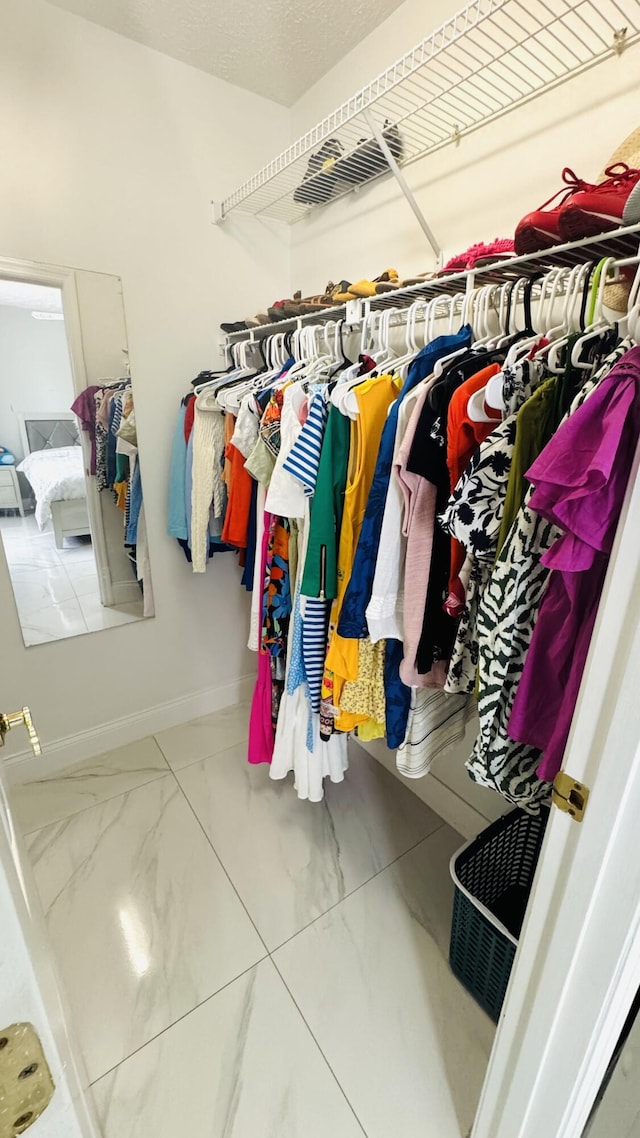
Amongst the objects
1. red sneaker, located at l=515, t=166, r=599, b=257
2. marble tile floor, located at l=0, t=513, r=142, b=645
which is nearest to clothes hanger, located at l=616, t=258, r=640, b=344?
red sneaker, located at l=515, t=166, r=599, b=257

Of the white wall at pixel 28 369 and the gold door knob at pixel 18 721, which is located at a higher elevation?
the white wall at pixel 28 369

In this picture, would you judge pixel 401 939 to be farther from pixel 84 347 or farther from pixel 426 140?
pixel 426 140

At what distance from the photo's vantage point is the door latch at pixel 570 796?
0.58 metres

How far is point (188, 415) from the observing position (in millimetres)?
1723

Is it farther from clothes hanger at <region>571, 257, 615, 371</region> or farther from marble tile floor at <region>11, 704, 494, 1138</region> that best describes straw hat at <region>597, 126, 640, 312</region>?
marble tile floor at <region>11, 704, 494, 1138</region>

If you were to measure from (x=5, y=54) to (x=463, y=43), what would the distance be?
1.30 metres

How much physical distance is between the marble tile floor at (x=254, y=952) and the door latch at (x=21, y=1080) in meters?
0.96

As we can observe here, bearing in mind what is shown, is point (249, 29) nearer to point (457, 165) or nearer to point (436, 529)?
point (457, 165)

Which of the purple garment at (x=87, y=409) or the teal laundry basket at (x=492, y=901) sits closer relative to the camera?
the teal laundry basket at (x=492, y=901)

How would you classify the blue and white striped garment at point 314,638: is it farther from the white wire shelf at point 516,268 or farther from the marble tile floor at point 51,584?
the marble tile floor at point 51,584

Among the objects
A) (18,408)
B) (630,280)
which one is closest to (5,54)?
(18,408)

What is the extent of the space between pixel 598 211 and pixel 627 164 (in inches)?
12.8

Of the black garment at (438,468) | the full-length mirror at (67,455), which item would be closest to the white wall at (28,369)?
the full-length mirror at (67,455)

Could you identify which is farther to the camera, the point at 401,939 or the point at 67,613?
the point at 67,613
